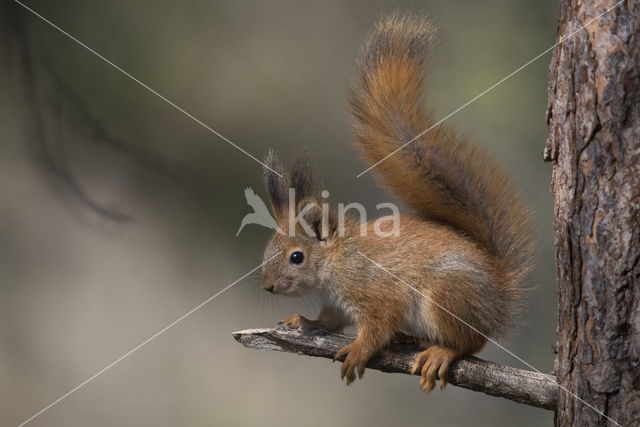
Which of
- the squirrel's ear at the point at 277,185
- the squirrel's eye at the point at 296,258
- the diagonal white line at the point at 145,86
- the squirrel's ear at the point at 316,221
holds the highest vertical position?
the diagonal white line at the point at 145,86

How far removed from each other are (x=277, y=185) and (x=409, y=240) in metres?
0.34

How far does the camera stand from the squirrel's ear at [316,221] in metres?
1.63

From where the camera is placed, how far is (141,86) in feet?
8.70

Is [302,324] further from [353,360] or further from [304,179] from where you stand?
[304,179]

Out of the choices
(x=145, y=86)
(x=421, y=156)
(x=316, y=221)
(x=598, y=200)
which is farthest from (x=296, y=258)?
(x=145, y=86)

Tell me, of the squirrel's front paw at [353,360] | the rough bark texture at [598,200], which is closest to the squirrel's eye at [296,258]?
the squirrel's front paw at [353,360]

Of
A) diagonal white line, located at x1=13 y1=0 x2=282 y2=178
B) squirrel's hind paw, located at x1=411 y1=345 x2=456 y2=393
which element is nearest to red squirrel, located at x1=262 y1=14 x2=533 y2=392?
squirrel's hind paw, located at x1=411 y1=345 x2=456 y2=393

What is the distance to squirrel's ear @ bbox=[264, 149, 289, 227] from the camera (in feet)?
5.16

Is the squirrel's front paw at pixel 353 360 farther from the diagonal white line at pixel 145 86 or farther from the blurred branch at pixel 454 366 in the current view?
the diagonal white line at pixel 145 86

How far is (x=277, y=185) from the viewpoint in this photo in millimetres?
1612

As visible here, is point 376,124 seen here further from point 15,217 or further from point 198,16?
point 15,217

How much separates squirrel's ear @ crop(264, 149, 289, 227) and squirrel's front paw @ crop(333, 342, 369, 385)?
0.35 m

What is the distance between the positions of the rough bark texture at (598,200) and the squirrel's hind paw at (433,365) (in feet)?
0.87

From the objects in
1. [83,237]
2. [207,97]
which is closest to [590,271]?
[207,97]
